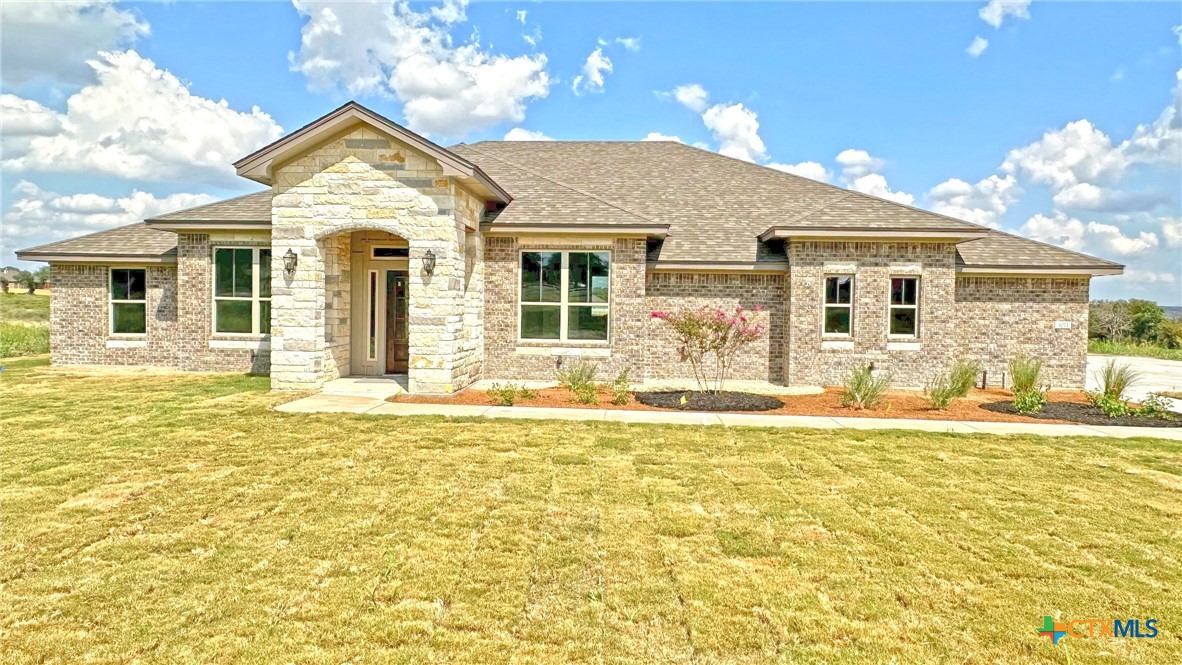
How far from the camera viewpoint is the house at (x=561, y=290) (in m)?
12.5

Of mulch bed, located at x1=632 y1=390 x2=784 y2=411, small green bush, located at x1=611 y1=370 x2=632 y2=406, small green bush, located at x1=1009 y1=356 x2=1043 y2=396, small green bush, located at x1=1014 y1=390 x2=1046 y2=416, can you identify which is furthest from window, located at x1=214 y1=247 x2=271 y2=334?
small green bush, located at x1=1009 y1=356 x2=1043 y2=396

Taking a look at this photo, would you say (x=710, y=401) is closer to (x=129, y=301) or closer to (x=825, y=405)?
(x=825, y=405)

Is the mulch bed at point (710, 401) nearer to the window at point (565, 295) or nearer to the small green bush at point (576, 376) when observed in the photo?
the small green bush at point (576, 376)

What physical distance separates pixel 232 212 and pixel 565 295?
835 centimetres

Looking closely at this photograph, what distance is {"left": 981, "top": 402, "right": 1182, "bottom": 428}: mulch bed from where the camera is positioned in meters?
9.88

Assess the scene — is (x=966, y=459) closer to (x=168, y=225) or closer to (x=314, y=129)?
(x=314, y=129)

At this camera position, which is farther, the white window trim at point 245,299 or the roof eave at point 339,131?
the white window trim at point 245,299

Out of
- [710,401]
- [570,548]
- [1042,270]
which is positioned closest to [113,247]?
[710,401]

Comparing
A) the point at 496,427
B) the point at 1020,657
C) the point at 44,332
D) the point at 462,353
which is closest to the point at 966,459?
the point at 1020,657

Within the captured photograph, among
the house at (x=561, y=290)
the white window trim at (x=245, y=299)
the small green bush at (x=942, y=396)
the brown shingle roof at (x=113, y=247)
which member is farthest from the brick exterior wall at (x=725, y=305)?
the brown shingle roof at (x=113, y=247)

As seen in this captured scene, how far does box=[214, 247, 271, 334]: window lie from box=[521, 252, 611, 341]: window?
6224 millimetres

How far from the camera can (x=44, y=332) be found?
21.0 metres

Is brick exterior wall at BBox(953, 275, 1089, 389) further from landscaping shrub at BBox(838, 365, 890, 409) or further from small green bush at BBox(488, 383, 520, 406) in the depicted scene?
small green bush at BBox(488, 383, 520, 406)

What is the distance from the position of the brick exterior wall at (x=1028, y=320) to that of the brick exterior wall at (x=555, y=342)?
308 inches
